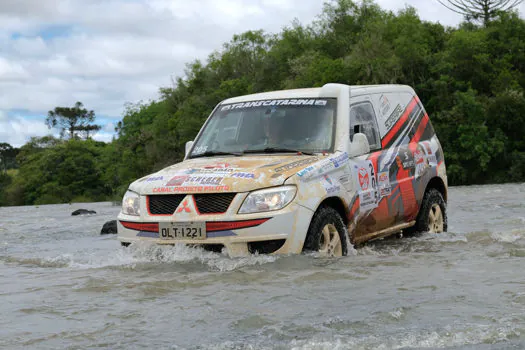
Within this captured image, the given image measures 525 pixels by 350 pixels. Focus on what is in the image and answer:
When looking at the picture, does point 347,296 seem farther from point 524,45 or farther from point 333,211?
point 524,45

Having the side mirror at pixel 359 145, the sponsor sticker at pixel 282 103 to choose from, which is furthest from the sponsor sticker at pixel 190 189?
the sponsor sticker at pixel 282 103

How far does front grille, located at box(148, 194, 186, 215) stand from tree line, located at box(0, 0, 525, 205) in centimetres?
4299

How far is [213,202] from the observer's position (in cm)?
654

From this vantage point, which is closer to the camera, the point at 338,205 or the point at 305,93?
the point at 338,205

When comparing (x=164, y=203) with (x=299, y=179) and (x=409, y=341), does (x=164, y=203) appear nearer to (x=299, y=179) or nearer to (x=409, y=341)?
(x=299, y=179)

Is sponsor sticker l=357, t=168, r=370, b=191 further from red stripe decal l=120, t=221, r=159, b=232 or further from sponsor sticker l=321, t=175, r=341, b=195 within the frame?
red stripe decal l=120, t=221, r=159, b=232

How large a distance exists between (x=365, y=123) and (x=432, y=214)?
6.17ft

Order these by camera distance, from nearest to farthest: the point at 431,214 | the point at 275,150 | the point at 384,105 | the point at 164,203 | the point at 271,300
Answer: the point at 271,300
the point at 164,203
the point at 275,150
the point at 384,105
the point at 431,214

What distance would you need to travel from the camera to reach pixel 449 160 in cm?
4931

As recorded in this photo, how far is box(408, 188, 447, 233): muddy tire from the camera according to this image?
922 centimetres

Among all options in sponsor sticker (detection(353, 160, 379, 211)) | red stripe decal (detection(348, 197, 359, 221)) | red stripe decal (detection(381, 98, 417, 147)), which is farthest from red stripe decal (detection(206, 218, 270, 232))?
red stripe decal (detection(381, 98, 417, 147))

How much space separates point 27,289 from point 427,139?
18.0 ft

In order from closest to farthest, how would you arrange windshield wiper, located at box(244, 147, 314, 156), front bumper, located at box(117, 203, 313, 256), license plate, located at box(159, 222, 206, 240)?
1. front bumper, located at box(117, 203, 313, 256)
2. license plate, located at box(159, 222, 206, 240)
3. windshield wiper, located at box(244, 147, 314, 156)

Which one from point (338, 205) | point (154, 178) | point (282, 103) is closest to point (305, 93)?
point (282, 103)
